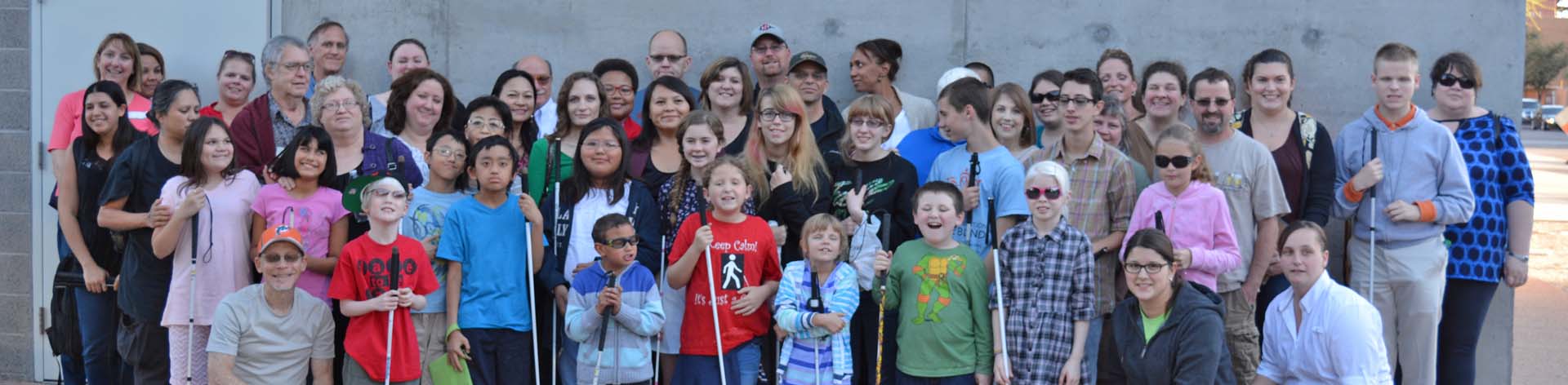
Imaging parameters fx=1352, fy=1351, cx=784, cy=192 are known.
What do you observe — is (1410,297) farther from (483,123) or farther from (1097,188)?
(483,123)

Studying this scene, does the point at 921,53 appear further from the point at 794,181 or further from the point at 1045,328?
the point at 1045,328

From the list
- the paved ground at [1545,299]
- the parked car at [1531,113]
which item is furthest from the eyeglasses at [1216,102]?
the parked car at [1531,113]

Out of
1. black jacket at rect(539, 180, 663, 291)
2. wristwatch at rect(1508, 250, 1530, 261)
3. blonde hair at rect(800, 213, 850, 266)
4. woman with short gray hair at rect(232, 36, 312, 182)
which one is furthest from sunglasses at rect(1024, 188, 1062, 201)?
woman with short gray hair at rect(232, 36, 312, 182)

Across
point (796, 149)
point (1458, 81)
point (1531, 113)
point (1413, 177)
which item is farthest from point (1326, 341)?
point (1531, 113)

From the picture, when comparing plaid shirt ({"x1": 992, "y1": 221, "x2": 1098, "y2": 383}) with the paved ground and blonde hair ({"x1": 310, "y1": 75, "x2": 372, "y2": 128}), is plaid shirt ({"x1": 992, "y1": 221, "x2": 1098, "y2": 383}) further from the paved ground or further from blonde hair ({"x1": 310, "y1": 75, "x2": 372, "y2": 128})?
the paved ground

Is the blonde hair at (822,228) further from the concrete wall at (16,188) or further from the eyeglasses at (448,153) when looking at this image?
the concrete wall at (16,188)

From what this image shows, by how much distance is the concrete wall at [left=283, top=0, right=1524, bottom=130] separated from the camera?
703 centimetres

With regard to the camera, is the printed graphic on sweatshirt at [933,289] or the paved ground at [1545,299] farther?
the paved ground at [1545,299]

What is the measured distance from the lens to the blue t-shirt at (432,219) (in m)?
5.37

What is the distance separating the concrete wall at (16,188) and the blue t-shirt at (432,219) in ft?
10.8

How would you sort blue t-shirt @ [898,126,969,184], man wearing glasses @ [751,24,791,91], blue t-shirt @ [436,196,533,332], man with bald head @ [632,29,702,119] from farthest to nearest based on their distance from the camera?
man wearing glasses @ [751,24,791,91] → man with bald head @ [632,29,702,119] → blue t-shirt @ [898,126,969,184] → blue t-shirt @ [436,196,533,332]

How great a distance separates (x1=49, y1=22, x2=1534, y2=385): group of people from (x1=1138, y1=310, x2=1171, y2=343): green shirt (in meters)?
0.01

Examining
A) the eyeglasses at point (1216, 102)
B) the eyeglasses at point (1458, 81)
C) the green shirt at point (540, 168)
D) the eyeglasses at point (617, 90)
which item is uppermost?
the eyeglasses at point (1458, 81)

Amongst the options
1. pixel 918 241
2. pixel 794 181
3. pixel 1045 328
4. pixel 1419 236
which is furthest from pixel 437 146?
pixel 1419 236
